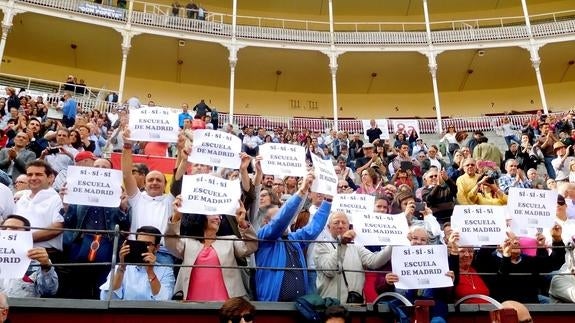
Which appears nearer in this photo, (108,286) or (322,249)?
(108,286)

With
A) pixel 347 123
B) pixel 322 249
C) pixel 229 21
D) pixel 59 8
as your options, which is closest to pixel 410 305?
pixel 322 249

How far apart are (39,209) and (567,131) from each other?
43.2ft

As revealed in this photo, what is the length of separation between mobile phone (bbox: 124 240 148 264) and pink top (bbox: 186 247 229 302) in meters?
0.47

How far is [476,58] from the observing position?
2198 centimetres

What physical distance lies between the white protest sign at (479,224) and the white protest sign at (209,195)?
1.98 metres

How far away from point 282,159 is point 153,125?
1.41 m

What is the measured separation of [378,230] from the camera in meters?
4.69

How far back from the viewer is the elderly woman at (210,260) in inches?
171

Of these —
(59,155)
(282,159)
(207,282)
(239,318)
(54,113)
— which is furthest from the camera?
(54,113)

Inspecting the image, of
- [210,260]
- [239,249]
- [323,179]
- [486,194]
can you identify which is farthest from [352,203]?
[486,194]

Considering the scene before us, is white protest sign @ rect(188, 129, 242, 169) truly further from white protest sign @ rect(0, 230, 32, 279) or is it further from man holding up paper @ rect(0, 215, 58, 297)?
white protest sign @ rect(0, 230, 32, 279)

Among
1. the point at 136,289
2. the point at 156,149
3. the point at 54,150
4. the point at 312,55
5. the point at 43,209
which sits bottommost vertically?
the point at 136,289

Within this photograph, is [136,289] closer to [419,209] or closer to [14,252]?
[14,252]

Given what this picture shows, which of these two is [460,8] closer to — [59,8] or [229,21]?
[229,21]
